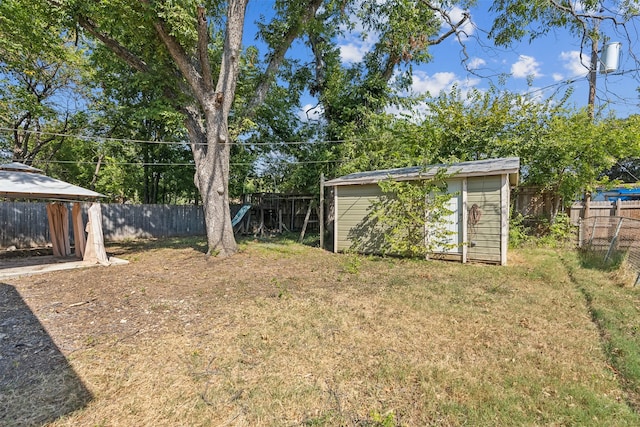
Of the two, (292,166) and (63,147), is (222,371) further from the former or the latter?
(63,147)

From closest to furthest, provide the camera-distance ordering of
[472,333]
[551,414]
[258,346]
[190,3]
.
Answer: [551,414]
[258,346]
[472,333]
[190,3]

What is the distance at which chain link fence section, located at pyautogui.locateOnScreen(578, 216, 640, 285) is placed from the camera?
5957 millimetres

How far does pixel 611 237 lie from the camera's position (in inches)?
302

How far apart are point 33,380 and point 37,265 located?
5.51m

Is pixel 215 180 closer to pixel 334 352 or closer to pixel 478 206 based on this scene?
pixel 334 352

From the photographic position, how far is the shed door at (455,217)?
694cm

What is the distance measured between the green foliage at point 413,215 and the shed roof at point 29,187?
652 centimetres

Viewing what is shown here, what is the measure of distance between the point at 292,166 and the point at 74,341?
1009cm

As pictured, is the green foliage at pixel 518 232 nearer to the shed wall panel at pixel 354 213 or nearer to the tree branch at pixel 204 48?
the shed wall panel at pixel 354 213

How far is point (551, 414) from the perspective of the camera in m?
2.00

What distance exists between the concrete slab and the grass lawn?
539mm

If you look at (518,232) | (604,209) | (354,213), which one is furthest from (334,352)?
(604,209)

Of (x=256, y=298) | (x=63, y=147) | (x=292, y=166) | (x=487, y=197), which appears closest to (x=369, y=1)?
(x=292, y=166)

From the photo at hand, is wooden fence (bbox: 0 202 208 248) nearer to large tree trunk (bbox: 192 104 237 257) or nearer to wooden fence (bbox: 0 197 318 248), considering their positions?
wooden fence (bbox: 0 197 318 248)
